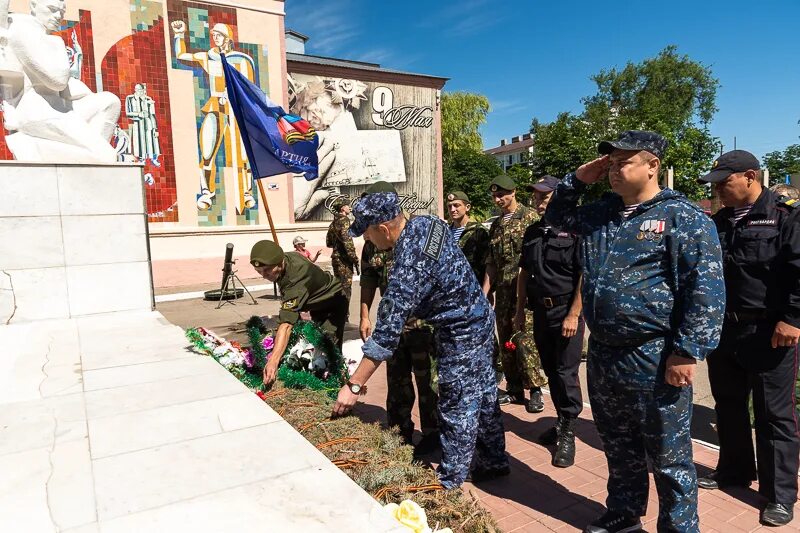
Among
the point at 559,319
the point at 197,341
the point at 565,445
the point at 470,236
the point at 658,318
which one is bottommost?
the point at 565,445

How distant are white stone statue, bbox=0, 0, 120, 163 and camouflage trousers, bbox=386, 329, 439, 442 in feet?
14.3

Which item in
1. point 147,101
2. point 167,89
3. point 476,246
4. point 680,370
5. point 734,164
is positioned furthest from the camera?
point 167,89

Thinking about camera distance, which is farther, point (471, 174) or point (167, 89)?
point (471, 174)

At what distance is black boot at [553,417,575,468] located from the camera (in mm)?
3230

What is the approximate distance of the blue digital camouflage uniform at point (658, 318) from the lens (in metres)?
1.99

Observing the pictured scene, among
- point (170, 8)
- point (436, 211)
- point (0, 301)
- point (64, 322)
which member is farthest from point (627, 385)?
point (436, 211)

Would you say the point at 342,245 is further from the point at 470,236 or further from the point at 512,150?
the point at 512,150

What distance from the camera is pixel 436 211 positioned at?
22.3 metres

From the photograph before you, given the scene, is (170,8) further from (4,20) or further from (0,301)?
(0,301)

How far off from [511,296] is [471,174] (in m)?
30.7

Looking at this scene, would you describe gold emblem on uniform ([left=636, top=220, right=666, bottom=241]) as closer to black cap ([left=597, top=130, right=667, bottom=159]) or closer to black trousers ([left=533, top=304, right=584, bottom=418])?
black cap ([left=597, top=130, right=667, bottom=159])

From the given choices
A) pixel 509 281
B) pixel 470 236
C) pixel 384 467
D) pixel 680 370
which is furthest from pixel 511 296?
pixel 384 467

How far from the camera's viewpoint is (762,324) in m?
2.72

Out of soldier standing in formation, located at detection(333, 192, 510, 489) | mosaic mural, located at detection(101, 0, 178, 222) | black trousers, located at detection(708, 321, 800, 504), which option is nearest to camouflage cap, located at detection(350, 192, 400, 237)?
soldier standing in formation, located at detection(333, 192, 510, 489)
